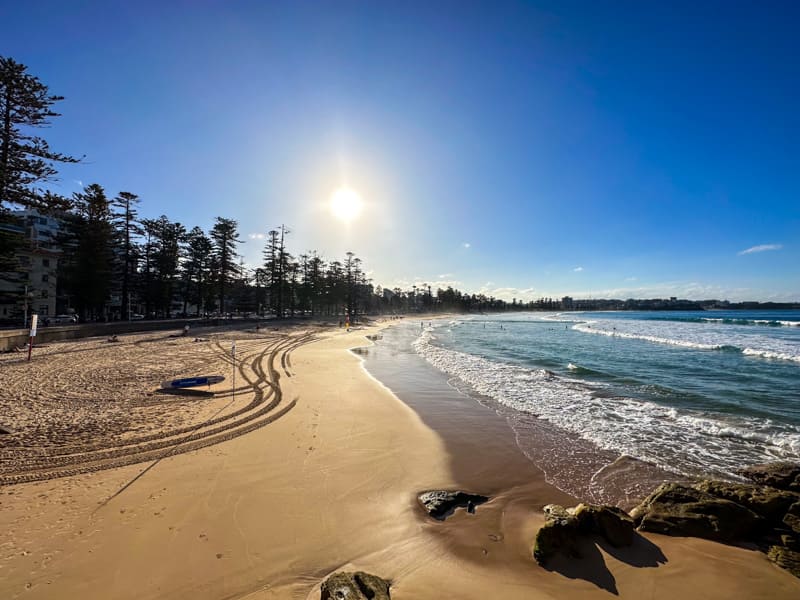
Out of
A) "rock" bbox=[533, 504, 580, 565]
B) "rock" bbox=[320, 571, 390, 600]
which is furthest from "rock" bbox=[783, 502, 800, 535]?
"rock" bbox=[320, 571, 390, 600]

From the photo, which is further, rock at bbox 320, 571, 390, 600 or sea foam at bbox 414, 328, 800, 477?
sea foam at bbox 414, 328, 800, 477

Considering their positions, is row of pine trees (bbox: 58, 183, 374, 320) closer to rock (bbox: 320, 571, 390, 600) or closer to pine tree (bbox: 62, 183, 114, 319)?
pine tree (bbox: 62, 183, 114, 319)

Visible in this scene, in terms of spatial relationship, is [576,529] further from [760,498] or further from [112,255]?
[112,255]

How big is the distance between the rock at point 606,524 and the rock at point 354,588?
3.01 m

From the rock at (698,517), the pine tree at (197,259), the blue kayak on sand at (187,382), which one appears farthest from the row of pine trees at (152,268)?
the rock at (698,517)

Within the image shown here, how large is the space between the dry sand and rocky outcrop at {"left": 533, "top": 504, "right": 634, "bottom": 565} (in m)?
0.17

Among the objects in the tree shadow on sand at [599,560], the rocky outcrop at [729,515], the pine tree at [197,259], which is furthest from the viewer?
the pine tree at [197,259]

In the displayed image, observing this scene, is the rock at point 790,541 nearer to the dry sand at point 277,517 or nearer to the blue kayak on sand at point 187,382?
the dry sand at point 277,517

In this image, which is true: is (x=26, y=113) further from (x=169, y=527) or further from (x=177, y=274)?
(x=177, y=274)

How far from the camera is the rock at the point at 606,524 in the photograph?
437 centimetres

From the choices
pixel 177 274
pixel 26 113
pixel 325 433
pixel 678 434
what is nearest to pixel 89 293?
pixel 177 274

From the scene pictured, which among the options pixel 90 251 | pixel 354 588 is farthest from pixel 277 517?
pixel 90 251

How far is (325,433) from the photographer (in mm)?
8180

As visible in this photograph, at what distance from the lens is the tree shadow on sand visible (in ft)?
12.6
